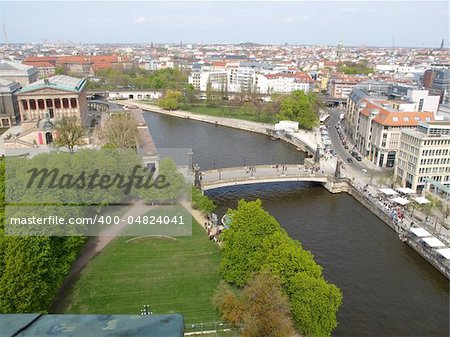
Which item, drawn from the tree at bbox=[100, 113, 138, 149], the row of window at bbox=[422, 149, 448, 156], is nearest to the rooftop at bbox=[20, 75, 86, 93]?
the tree at bbox=[100, 113, 138, 149]

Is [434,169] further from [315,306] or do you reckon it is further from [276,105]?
[276,105]

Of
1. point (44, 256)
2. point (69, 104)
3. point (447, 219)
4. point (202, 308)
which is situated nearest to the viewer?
point (44, 256)

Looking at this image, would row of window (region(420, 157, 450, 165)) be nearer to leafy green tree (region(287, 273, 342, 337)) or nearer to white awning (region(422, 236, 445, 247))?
white awning (region(422, 236, 445, 247))

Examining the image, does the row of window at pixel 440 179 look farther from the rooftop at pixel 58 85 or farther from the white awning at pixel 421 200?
the rooftop at pixel 58 85

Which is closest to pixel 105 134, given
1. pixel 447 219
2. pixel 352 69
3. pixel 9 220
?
pixel 9 220

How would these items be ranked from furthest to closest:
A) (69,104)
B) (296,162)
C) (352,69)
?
(352,69) < (69,104) < (296,162)

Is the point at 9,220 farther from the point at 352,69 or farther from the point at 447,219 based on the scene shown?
the point at 352,69
